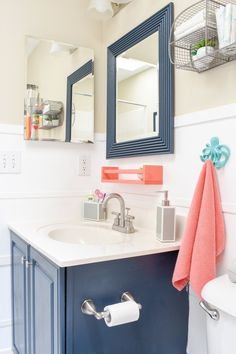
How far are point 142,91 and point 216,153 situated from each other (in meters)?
0.59

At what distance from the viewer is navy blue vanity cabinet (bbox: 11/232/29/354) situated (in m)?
1.44

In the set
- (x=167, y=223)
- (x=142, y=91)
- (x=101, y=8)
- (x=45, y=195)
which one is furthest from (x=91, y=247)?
(x=101, y=8)

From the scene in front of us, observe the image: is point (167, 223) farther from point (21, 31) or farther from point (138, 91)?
point (21, 31)

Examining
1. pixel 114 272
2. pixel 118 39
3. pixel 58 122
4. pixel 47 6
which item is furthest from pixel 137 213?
pixel 47 6

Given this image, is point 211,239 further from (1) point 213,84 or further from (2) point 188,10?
(2) point 188,10

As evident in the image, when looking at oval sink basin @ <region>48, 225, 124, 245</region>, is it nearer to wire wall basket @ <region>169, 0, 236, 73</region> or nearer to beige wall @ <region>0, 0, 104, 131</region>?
beige wall @ <region>0, 0, 104, 131</region>

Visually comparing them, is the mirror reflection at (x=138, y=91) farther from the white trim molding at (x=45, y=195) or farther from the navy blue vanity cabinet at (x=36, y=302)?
the navy blue vanity cabinet at (x=36, y=302)

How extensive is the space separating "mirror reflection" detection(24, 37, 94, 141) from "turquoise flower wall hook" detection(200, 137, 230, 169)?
2.94ft

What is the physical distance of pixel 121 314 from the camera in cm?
100

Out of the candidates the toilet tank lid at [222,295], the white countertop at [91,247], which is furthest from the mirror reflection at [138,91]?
the toilet tank lid at [222,295]

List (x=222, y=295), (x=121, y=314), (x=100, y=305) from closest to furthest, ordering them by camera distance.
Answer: (x=222, y=295)
(x=121, y=314)
(x=100, y=305)

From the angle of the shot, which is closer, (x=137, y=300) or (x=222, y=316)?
(x=222, y=316)

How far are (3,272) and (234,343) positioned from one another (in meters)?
1.28

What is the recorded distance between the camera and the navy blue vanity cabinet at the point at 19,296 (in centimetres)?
144
